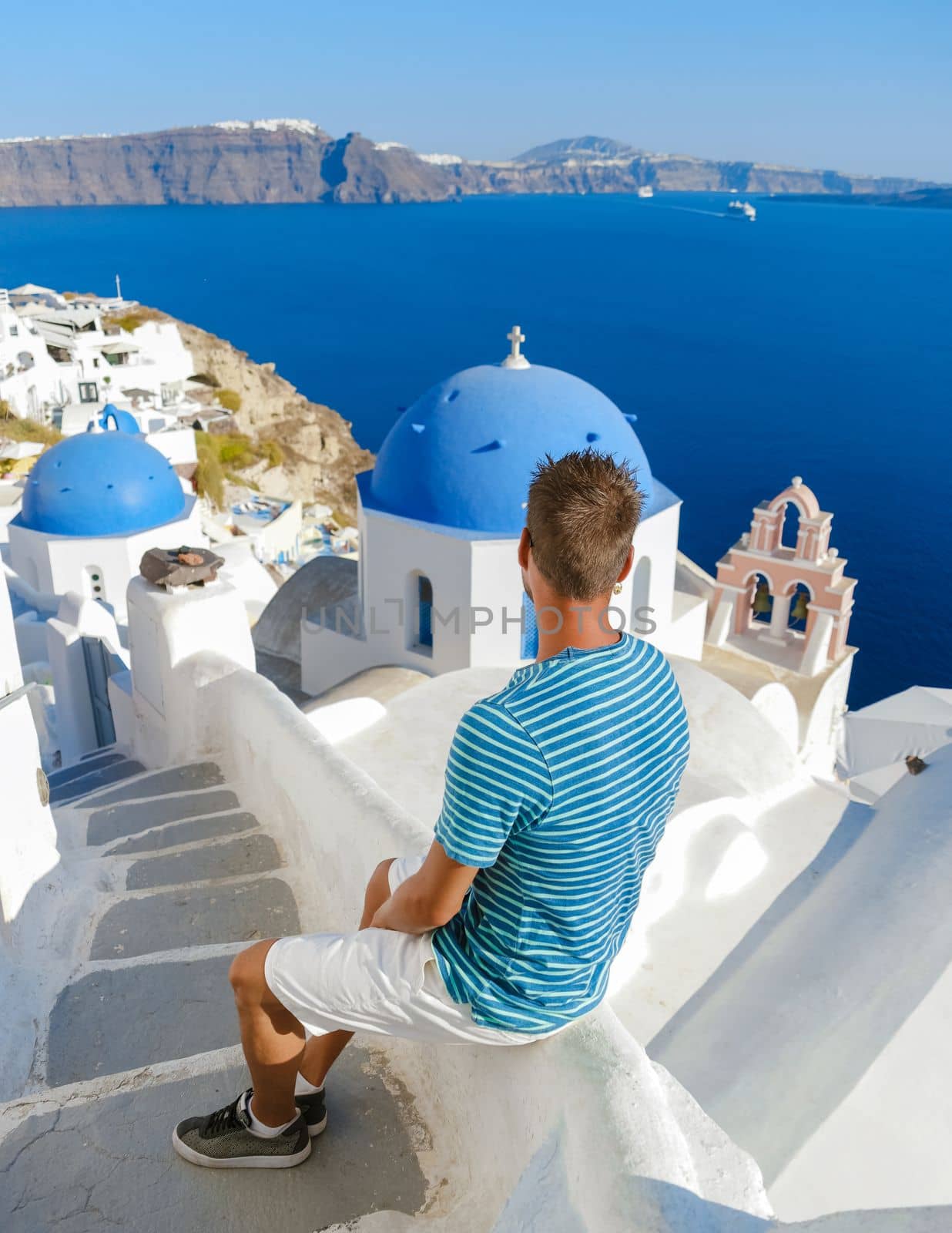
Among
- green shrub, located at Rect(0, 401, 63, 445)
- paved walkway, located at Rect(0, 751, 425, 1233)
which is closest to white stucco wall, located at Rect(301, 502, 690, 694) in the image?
paved walkway, located at Rect(0, 751, 425, 1233)

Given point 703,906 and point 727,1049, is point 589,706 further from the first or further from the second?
point 703,906

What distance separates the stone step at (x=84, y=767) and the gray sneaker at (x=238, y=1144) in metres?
3.44

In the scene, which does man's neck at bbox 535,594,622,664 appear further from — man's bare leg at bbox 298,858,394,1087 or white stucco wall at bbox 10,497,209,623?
white stucco wall at bbox 10,497,209,623

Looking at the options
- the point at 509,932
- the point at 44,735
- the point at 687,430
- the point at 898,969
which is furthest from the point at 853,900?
the point at 687,430

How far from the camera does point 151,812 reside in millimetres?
4234

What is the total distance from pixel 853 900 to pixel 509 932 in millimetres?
3238

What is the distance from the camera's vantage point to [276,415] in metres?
42.2

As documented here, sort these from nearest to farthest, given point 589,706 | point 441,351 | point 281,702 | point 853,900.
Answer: point 589,706 → point 281,702 → point 853,900 → point 441,351

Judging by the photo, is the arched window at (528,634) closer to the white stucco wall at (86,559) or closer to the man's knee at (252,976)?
the white stucco wall at (86,559)

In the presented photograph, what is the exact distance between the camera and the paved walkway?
7.34 feet

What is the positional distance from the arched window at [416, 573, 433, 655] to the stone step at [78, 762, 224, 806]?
531 cm

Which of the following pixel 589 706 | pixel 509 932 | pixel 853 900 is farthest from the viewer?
pixel 853 900

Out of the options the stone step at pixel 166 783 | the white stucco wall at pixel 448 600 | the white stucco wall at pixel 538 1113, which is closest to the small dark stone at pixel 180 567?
the stone step at pixel 166 783

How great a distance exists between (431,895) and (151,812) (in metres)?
2.71
